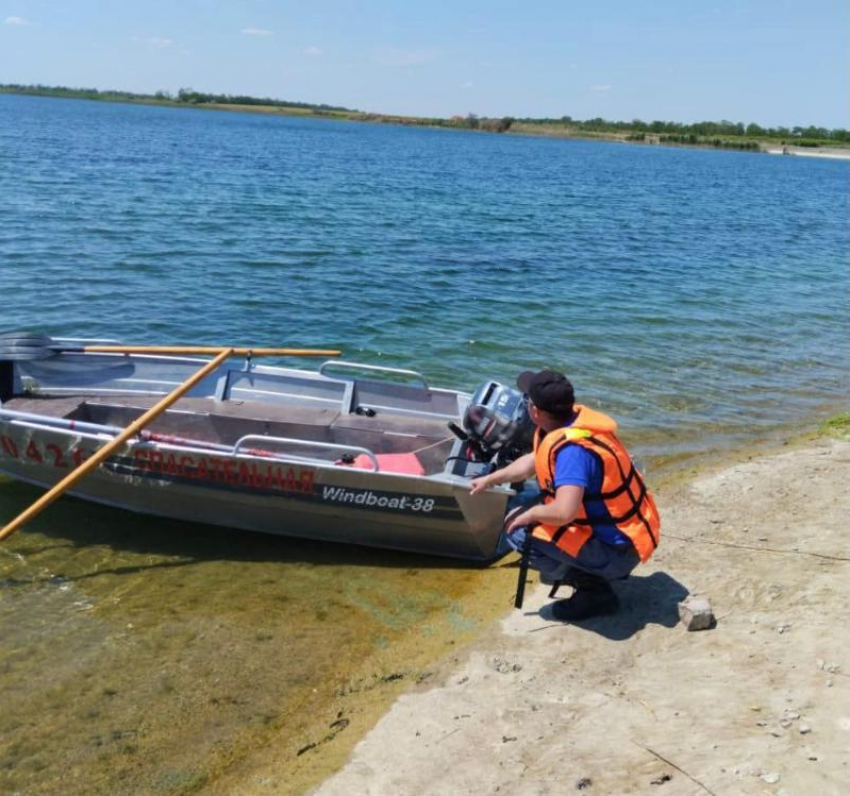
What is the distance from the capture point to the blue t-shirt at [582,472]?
16.6 ft

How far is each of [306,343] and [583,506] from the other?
9.78 meters

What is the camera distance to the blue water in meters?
13.4

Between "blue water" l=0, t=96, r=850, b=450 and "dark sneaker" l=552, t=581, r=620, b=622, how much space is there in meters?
4.84

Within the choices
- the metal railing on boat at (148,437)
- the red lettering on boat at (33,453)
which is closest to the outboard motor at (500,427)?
the metal railing on boat at (148,437)

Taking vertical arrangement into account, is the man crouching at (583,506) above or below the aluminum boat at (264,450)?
above

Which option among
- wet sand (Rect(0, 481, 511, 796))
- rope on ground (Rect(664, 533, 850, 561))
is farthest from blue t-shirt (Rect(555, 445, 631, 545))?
rope on ground (Rect(664, 533, 850, 561))

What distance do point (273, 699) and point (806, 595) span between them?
355cm

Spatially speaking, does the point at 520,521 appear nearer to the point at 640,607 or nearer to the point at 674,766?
the point at 640,607

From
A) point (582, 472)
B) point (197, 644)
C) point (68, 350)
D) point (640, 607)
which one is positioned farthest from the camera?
point (68, 350)

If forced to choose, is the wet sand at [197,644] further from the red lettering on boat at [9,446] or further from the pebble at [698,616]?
the pebble at [698,616]

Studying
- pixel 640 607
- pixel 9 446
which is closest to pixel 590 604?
pixel 640 607

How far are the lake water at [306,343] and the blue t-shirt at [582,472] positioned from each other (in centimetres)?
148

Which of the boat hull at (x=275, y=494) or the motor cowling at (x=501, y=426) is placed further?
the motor cowling at (x=501, y=426)

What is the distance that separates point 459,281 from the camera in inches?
774
